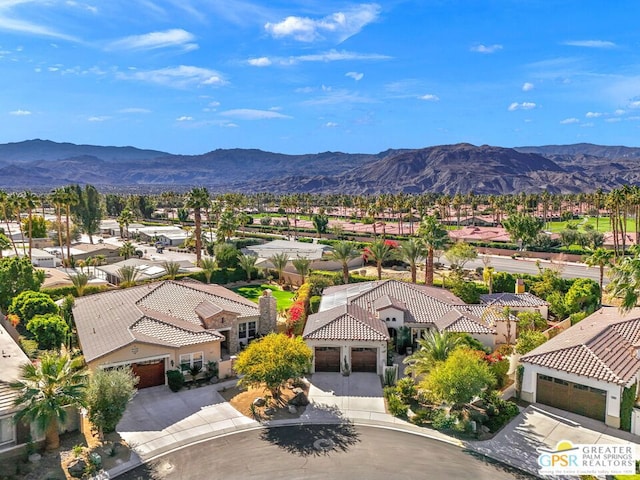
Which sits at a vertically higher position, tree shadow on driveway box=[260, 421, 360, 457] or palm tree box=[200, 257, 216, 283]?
palm tree box=[200, 257, 216, 283]

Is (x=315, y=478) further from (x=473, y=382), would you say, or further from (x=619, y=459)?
(x=619, y=459)

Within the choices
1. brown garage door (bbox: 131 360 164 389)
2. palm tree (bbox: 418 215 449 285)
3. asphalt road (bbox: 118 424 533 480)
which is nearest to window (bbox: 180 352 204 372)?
brown garage door (bbox: 131 360 164 389)

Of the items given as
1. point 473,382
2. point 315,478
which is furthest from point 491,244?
point 315,478

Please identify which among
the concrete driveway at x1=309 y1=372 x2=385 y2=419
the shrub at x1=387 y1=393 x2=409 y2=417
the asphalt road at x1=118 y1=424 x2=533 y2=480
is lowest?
the asphalt road at x1=118 y1=424 x2=533 y2=480

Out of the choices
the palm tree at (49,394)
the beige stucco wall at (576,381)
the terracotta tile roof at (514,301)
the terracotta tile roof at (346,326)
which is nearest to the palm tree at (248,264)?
the terracotta tile roof at (346,326)

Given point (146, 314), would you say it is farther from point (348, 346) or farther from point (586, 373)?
point (586, 373)

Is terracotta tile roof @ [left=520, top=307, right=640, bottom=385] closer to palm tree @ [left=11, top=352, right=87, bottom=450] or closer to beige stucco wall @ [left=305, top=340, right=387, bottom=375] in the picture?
beige stucco wall @ [left=305, top=340, right=387, bottom=375]
